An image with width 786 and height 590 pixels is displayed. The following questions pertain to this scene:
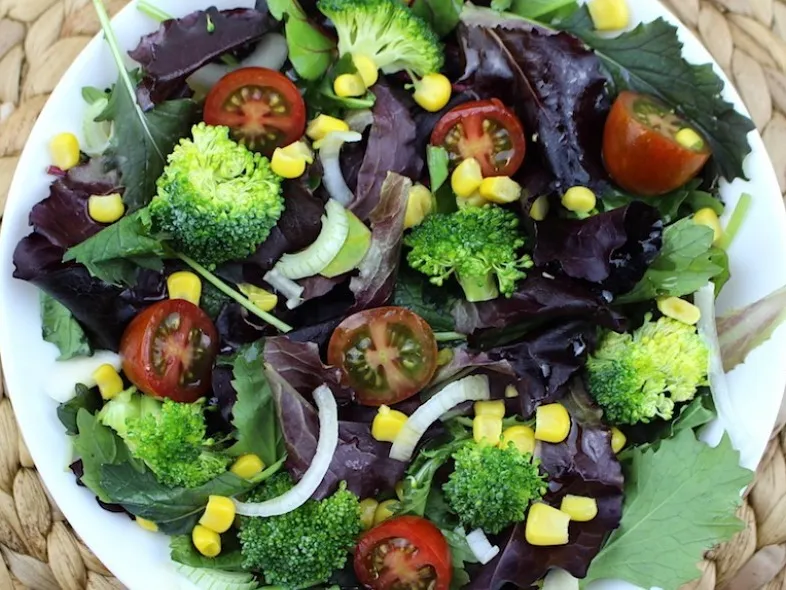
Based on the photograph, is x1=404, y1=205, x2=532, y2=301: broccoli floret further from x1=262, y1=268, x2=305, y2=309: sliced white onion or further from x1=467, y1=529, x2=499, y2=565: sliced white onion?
x1=467, y1=529, x2=499, y2=565: sliced white onion

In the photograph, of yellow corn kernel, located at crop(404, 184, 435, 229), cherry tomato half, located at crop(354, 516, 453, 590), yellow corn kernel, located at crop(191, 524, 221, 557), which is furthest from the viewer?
yellow corn kernel, located at crop(404, 184, 435, 229)

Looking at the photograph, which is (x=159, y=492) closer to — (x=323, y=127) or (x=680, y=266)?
(x=323, y=127)

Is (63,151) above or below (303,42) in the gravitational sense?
below

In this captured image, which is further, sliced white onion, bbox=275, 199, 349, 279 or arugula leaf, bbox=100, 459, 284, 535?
sliced white onion, bbox=275, 199, 349, 279

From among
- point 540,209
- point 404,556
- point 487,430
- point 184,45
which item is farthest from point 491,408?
point 184,45

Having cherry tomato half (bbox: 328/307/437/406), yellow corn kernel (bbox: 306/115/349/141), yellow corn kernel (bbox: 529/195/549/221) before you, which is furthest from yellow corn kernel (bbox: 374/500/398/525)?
yellow corn kernel (bbox: 306/115/349/141)

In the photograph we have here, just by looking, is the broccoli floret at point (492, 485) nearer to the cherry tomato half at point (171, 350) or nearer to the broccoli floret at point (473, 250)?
the broccoli floret at point (473, 250)

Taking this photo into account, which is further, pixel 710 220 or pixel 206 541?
pixel 710 220
